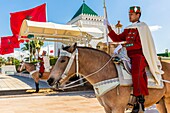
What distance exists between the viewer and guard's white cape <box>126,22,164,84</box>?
260 cm

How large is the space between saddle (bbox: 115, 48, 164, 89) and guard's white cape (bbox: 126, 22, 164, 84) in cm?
6

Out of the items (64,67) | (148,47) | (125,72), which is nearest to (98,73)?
(125,72)

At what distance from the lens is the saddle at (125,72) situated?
2.48 m

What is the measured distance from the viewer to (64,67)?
2342 millimetres

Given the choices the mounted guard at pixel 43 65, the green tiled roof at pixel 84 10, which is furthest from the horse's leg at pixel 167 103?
the green tiled roof at pixel 84 10

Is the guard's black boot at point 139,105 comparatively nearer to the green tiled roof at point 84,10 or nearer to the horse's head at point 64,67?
the horse's head at point 64,67

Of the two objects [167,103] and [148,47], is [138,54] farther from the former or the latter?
[167,103]

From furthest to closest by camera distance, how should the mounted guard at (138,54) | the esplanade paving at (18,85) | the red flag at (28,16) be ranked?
the red flag at (28,16)
the esplanade paving at (18,85)
the mounted guard at (138,54)

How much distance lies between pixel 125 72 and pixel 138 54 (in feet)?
0.98

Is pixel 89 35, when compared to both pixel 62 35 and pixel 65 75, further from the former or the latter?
pixel 65 75

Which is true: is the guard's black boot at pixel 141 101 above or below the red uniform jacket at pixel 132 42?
below

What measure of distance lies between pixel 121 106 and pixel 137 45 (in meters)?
0.81

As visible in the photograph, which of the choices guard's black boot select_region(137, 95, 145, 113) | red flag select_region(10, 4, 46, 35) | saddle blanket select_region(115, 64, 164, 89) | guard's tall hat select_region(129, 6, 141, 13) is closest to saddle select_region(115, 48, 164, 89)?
saddle blanket select_region(115, 64, 164, 89)

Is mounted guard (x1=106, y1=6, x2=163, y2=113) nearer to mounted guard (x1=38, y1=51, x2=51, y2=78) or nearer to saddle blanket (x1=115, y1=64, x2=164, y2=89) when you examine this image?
saddle blanket (x1=115, y1=64, x2=164, y2=89)
